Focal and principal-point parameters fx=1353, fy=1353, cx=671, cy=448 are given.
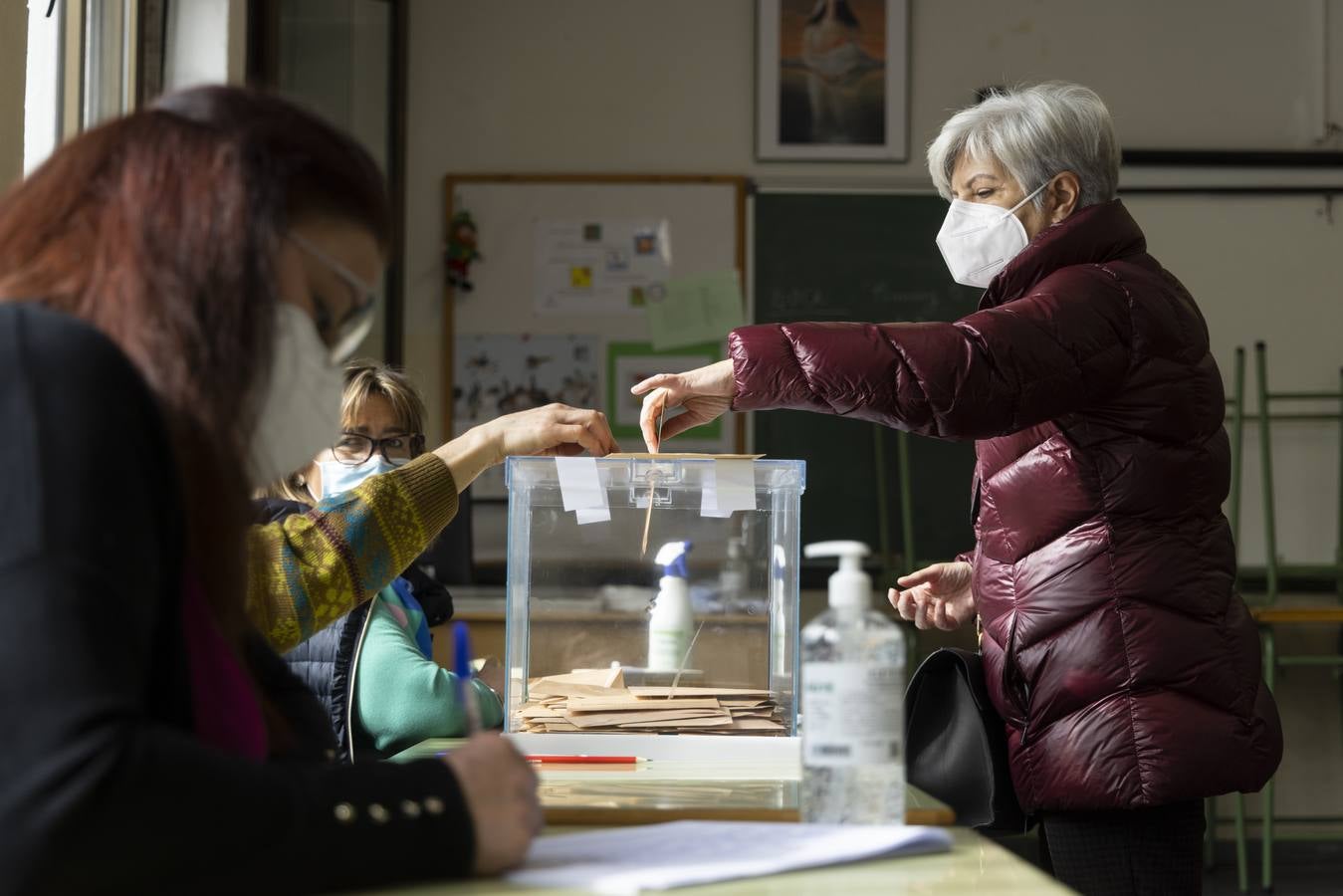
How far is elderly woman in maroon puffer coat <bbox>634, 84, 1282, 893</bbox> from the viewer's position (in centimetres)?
146

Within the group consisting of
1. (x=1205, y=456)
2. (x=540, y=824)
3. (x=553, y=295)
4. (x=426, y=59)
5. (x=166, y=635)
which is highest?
(x=426, y=59)

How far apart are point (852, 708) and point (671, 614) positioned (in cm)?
87

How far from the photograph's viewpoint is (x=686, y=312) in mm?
4473

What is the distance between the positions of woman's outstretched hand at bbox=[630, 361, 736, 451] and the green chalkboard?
280 centimetres

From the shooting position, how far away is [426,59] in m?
4.50

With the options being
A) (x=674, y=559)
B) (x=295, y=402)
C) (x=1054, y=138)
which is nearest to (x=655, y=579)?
(x=674, y=559)

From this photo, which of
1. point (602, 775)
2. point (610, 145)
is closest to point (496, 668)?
point (602, 775)

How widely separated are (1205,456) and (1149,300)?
7.4 inches

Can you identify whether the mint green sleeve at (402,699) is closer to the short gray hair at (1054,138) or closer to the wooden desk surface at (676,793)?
the wooden desk surface at (676,793)

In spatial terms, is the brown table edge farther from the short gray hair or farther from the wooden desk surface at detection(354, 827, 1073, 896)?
the short gray hair

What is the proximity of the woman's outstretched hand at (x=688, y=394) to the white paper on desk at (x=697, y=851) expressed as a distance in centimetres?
67

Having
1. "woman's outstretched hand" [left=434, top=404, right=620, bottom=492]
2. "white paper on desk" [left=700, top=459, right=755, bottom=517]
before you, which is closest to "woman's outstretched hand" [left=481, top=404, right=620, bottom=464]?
"woman's outstretched hand" [left=434, top=404, right=620, bottom=492]

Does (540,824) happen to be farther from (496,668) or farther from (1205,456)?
(496,668)

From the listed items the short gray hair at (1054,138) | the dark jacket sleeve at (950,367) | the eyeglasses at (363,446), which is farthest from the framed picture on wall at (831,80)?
the dark jacket sleeve at (950,367)
